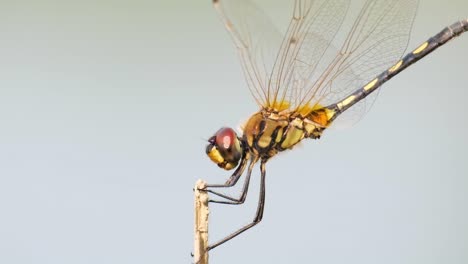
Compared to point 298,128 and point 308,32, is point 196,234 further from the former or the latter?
point 308,32

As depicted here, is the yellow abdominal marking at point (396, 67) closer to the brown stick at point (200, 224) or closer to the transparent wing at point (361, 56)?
the transparent wing at point (361, 56)

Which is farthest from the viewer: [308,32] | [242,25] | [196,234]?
[308,32]

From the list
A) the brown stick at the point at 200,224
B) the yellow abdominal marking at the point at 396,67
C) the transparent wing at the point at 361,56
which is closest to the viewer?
the brown stick at the point at 200,224

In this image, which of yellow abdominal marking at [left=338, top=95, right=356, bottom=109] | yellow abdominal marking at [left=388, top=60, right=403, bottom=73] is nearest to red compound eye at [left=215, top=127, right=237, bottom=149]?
yellow abdominal marking at [left=338, top=95, right=356, bottom=109]

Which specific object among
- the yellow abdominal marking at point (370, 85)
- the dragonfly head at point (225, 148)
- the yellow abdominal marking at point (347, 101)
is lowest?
the dragonfly head at point (225, 148)

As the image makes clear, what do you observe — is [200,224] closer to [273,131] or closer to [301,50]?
[273,131]

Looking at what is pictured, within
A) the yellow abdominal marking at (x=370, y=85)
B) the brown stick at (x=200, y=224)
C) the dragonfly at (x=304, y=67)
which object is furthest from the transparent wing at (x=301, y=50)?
the brown stick at (x=200, y=224)

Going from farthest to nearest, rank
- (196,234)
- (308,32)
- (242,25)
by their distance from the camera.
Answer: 1. (308,32)
2. (242,25)
3. (196,234)

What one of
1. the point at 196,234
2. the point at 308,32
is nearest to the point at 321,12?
the point at 308,32
